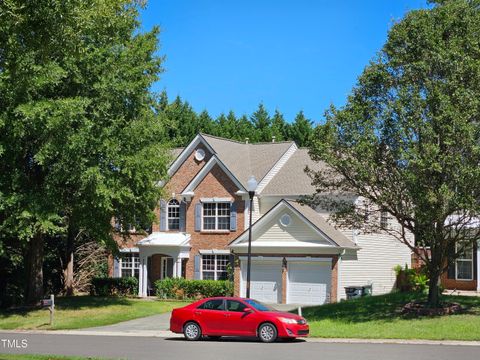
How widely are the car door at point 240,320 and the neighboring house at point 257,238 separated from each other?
14.1 m

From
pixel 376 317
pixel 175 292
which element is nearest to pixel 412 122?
pixel 376 317

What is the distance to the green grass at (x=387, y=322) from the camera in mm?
21812

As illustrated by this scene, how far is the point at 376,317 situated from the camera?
2523 centimetres

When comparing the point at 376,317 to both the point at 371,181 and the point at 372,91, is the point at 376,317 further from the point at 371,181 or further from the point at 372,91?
the point at 372,91

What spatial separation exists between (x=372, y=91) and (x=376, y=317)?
824 cm

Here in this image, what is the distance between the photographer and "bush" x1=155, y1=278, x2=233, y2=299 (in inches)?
1486

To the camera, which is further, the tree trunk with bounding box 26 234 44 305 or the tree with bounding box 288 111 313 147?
the tree with bounding box 288 111 313 147

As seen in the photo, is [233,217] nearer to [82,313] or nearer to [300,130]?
[82,313]

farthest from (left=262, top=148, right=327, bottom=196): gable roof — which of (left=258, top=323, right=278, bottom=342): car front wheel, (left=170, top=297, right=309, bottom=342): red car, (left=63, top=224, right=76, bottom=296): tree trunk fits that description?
(left=258, top=323, right=278, bottom=342): car front wheel

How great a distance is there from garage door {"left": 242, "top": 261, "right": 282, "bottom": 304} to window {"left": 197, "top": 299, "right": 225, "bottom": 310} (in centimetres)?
1474

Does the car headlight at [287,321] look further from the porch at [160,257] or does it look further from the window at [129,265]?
the window at [129,265]

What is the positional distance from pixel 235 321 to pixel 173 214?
21145 mm

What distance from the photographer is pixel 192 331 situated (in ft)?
71.6

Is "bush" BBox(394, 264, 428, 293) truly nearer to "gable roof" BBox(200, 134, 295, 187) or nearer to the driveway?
"gable roof" BBox(200, 134, 295, 187)
